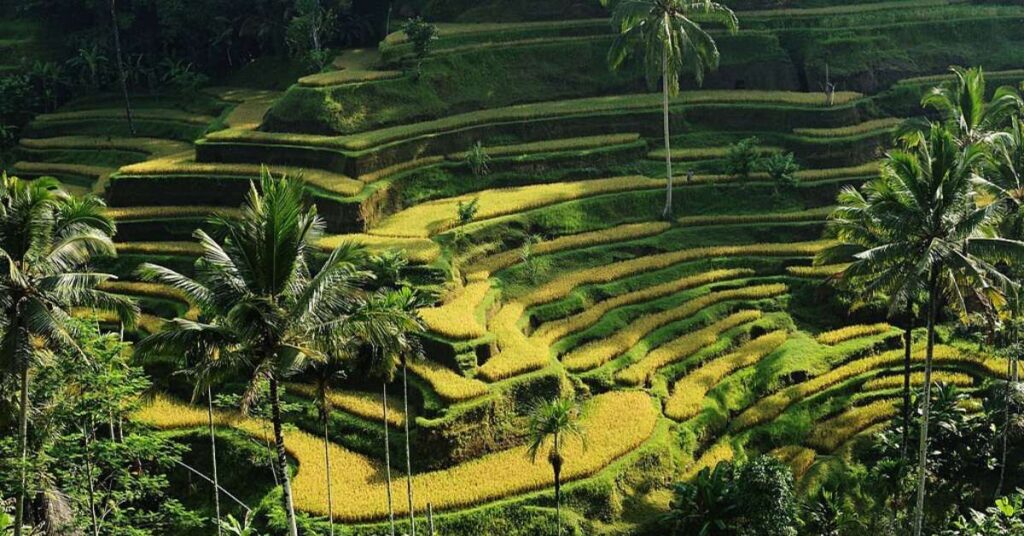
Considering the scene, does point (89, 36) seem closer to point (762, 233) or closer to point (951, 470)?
point (762, 233)

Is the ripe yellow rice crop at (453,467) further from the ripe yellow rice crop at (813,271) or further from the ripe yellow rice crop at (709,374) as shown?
the ripe yellow rice crop at (813,271)

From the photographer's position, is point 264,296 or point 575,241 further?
point 575,241

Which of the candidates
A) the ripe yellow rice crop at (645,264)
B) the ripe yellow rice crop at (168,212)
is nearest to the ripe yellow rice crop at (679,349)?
the ripe yellow rice crop at (645,264)

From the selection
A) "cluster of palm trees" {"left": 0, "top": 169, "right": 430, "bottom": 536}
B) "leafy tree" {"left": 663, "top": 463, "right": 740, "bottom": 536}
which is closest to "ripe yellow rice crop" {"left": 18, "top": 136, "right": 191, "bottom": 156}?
"leafy tree" {"left": 663, "top": 463, "right": 740, "bottom": 536}

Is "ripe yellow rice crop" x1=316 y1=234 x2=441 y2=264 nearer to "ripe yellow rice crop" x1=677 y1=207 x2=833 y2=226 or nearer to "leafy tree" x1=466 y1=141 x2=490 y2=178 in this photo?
"leafy tree" x1=466 y1=141 x2=490 y2=178

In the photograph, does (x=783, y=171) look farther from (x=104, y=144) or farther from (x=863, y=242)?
(x=104, y=144)

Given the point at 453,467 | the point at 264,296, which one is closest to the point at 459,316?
the point at 453,467

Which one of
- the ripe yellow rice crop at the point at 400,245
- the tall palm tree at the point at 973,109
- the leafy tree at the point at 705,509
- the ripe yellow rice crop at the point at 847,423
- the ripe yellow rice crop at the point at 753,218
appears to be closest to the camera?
the leafy tree at the point at 705,509
